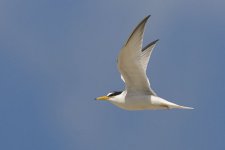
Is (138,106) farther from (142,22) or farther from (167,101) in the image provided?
(142,22)

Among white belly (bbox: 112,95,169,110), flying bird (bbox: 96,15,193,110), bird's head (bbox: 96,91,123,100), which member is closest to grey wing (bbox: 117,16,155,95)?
flying bird (bbox: 96,15,193,110)

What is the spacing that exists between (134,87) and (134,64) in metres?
0.87

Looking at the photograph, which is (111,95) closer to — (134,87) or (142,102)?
(134,87)

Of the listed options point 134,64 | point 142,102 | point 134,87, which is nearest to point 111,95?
point 134,87

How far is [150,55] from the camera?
75.2 feet

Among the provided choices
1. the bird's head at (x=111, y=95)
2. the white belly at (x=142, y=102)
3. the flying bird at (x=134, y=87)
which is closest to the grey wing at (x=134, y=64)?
the flying bird at (x=134, y=87)

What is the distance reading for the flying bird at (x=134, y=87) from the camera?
1938 cm

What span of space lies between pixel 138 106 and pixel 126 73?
1045mm

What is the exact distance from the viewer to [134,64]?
1977 cm

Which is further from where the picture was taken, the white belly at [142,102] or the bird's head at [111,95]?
A: the bird's head at [111,95]

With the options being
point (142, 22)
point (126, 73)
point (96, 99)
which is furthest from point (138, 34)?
point (96, 99)

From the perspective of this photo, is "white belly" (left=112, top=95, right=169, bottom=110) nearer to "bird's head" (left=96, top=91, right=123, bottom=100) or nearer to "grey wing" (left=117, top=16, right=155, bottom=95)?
"grey wing" (left=117, top=16, right=155, bottom=95)

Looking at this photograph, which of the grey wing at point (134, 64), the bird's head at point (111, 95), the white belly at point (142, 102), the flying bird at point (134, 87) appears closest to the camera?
the grey wing at point (134, 64)

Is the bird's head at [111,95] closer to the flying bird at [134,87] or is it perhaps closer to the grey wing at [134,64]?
the flying bird at [134,87]
